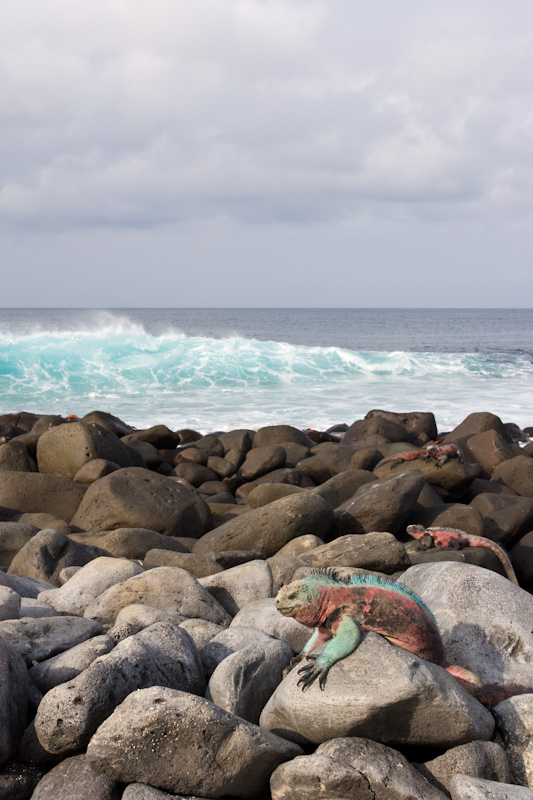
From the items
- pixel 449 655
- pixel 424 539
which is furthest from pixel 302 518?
pixel 449 655

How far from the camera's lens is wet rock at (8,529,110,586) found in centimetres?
585

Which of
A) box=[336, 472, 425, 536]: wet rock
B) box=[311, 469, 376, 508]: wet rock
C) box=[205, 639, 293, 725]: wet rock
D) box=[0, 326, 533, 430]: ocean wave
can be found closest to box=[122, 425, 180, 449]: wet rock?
box=[0, 326, 533, 430]: ocean wave

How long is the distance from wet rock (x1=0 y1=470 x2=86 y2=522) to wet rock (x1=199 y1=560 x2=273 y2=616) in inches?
158

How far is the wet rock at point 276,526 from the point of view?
22.5ft

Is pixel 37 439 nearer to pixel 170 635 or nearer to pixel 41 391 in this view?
pixel 170 635

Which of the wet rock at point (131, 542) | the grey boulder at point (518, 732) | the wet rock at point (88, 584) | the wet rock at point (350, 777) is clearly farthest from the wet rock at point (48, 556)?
the grey boulder at point (518, 732)

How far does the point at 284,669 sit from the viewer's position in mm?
3744

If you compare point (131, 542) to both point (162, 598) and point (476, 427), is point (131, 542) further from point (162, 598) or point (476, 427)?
point (476, 427)

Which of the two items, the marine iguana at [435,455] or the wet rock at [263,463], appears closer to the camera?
the marine iguana at [435,455]

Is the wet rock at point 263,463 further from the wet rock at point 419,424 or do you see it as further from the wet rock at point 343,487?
the wet rock at point 419,424

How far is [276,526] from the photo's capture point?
6.88 m

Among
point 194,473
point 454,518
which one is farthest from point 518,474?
point 194,473

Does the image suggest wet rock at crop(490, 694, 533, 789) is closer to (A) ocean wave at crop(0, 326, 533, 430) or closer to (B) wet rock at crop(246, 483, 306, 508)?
(B) wet rock at crop(246, 483, 306, 508)

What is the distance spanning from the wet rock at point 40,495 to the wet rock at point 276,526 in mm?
2541
